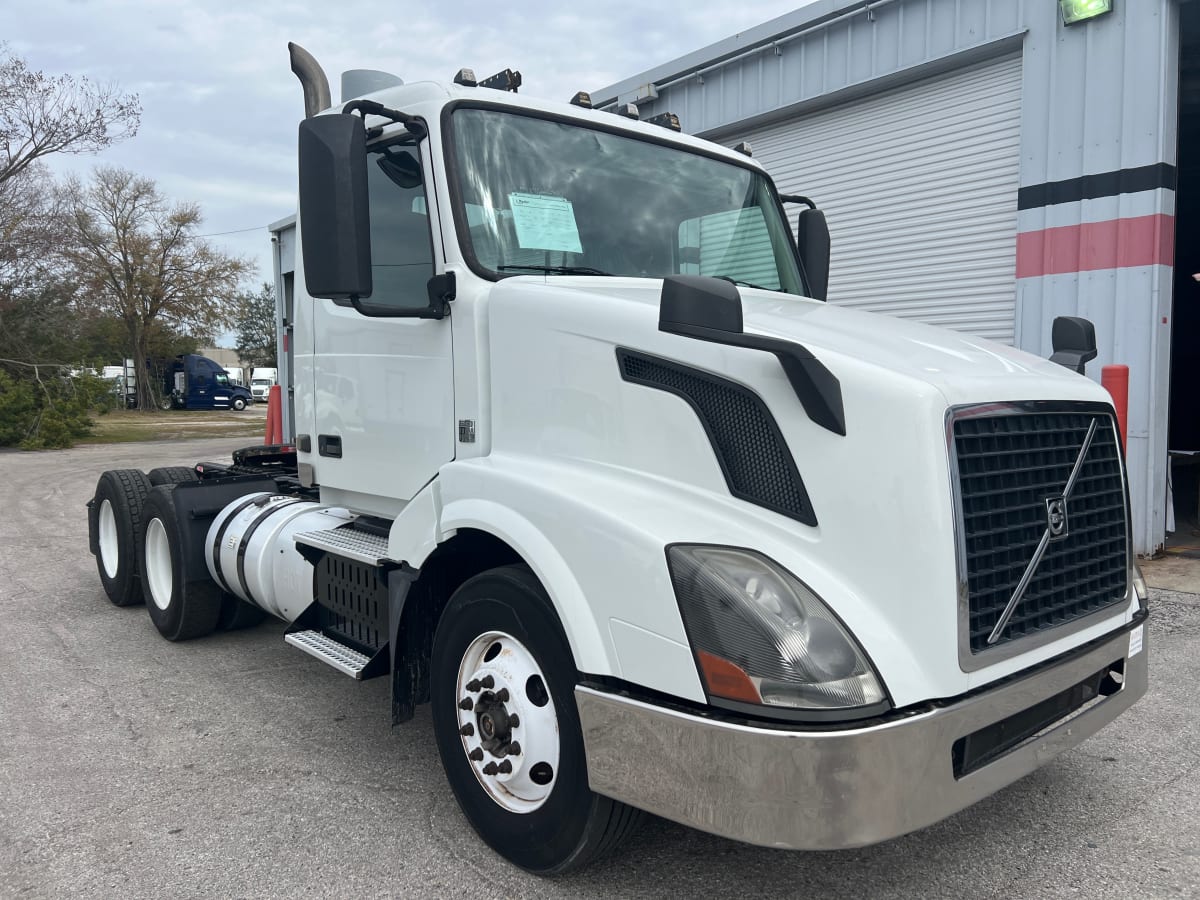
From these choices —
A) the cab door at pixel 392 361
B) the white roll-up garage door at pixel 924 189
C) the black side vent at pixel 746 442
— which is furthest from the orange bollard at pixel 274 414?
the black side vent at pixel 746 442

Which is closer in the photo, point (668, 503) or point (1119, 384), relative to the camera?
point (668, 503)

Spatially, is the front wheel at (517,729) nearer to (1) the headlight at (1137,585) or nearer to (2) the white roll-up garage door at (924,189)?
(1) the headlight at (1137,585)

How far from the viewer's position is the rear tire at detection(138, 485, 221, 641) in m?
5.57

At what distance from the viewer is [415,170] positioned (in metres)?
3.57

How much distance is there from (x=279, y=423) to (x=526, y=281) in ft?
34.0

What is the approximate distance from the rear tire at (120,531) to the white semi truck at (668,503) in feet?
8.86

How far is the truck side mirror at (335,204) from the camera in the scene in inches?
123

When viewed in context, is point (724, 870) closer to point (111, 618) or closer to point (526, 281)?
point (526, 281)

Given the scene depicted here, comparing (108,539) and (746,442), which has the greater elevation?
(746,442)

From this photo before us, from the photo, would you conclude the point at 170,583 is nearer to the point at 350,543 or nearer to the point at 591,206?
the point at 350,543

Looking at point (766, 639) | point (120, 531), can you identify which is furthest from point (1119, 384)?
point (120, 531)

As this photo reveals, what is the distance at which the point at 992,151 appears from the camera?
859 centimetres

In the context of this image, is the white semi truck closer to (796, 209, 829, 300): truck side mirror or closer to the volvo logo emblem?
the volvo logo emblem

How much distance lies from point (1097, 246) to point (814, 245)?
14.3 feet
